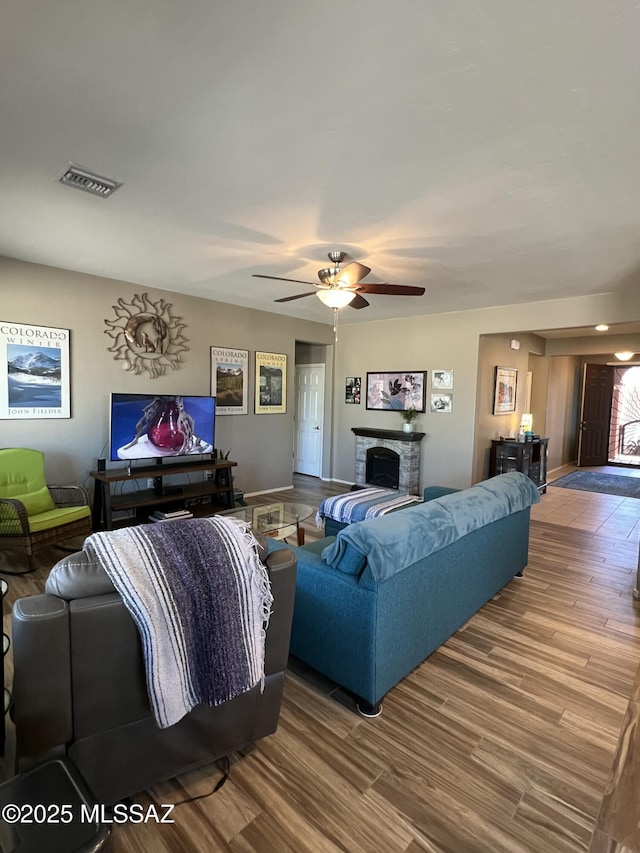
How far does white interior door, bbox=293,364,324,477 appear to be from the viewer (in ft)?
24.7

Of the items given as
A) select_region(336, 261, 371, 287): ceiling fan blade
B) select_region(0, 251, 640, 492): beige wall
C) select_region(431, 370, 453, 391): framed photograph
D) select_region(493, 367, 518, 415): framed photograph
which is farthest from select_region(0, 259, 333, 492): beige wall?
select_region(493, 367, 518, 415): framed photograph

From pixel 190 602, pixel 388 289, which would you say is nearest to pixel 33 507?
pixel 190 602

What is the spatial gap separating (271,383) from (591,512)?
472 centimetres

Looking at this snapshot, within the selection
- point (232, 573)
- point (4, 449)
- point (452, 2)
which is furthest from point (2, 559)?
point (452, 2)

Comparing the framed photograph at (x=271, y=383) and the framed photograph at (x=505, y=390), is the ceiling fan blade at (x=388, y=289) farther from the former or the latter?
the framed photograph at (x=505, y=390)

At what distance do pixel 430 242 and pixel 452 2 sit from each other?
1.99 metres

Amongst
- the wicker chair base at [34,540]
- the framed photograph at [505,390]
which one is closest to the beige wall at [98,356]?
the wicker chair base at [34,540]

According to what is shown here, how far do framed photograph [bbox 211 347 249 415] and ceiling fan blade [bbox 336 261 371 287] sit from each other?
2670 millimetres

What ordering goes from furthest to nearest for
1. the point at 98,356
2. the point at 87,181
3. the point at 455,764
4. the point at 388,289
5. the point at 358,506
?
1. the point at 98,356
2. the point at 358,506
3. the point at 388,289
4. the point at 87,181
5. the point at 455,764

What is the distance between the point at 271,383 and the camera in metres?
6.20

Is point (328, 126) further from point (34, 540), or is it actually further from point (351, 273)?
point (34, 540)

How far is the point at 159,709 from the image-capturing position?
1419 mm

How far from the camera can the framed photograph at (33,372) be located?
13.1ft

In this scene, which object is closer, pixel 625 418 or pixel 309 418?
pixel 309 418
